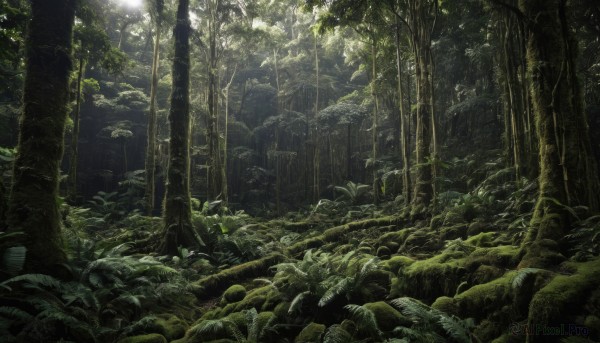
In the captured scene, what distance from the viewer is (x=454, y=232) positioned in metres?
7.76

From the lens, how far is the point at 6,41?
256 inches

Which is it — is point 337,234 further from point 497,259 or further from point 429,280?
point 497,259

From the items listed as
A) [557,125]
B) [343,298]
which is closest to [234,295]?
[343,298]

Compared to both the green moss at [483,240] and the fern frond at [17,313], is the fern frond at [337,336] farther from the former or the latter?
the green moss at [483,240]

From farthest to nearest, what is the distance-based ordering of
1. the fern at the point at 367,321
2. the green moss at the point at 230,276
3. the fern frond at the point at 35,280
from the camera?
the green moss at the point at 230,276 → the fern frond at the point at 35,280 → the fern at the point at 367,321

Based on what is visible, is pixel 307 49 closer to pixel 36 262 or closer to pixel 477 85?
pixel 477 85

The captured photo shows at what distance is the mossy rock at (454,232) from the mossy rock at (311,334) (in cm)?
458

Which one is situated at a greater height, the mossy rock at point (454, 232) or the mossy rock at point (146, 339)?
the mossy rock at point (454, 232)

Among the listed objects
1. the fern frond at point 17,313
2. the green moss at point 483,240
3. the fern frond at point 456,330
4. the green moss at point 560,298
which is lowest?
the fern frond at point 456,330

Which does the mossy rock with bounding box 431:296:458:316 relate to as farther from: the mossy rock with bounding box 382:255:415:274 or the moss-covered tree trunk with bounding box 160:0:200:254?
the moss-covered tree trunk with bounding box 160:0:200:254

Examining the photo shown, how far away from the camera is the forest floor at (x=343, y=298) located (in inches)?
134

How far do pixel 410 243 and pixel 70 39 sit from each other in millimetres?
7717

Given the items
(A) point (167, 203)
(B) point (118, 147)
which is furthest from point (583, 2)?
(B) point (118, 147)

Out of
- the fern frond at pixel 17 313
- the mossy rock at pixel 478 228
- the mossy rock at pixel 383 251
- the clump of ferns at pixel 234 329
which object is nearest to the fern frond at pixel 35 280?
the fern frond at pixel 17 313
